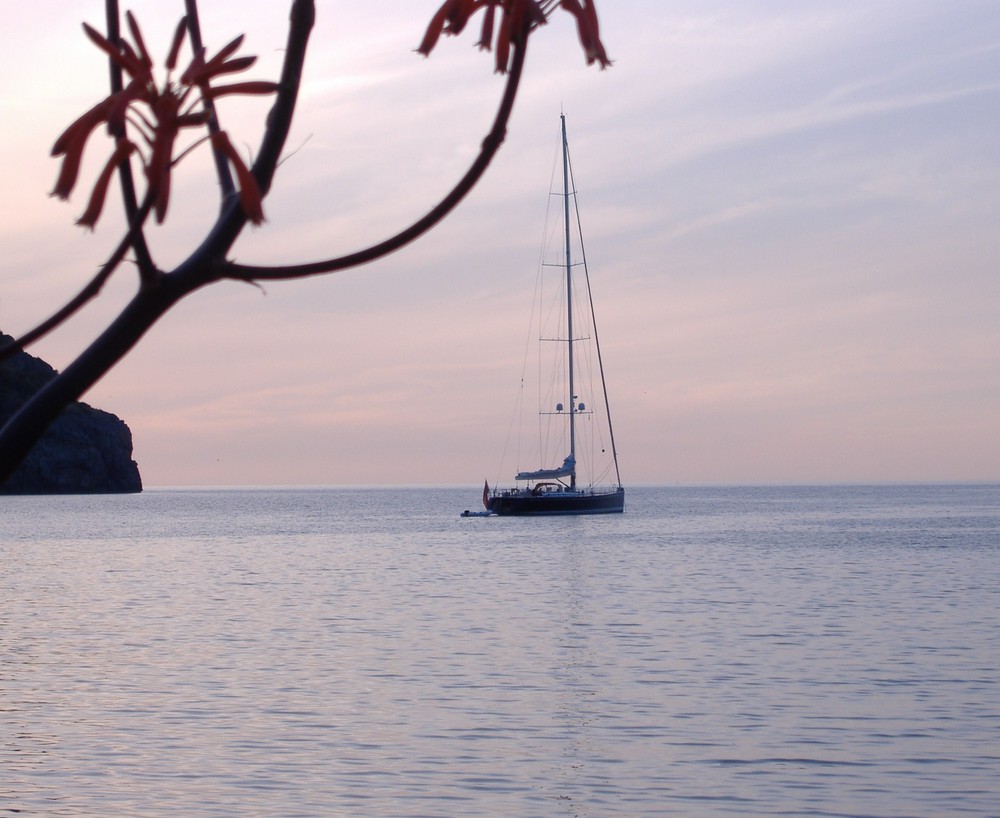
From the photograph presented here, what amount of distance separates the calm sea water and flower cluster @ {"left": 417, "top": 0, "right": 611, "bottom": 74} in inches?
773

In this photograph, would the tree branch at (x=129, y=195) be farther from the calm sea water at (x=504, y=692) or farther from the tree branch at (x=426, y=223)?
the calm sea water at (x=504, y=692)

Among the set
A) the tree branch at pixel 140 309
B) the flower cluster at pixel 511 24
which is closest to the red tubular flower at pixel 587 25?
the flower cluster at pixel 511 24

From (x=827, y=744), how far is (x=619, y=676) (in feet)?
31.5

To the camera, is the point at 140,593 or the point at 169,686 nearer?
the point at 169,686

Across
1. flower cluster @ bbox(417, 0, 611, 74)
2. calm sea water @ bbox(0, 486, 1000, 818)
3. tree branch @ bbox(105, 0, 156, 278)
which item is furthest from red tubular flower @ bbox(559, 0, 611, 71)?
calm sea water @ bbox(0, 486, 1000, 818)

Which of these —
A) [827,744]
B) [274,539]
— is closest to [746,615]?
[827,744]

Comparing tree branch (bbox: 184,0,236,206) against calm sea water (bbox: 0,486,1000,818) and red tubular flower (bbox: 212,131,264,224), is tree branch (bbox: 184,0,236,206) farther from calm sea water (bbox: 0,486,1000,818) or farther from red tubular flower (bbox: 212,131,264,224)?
calm sea water (bbox: 0,486,1000,818)

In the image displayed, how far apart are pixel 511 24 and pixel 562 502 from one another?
105 m

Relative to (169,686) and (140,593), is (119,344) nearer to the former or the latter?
(169,686)

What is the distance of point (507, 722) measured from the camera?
90.9 feet

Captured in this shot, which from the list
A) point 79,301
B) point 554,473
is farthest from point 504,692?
point 554,473

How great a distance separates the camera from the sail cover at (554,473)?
327ft

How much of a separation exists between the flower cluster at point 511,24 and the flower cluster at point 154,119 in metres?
0.29

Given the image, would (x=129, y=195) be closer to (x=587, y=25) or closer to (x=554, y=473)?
(x=587, y=25)
